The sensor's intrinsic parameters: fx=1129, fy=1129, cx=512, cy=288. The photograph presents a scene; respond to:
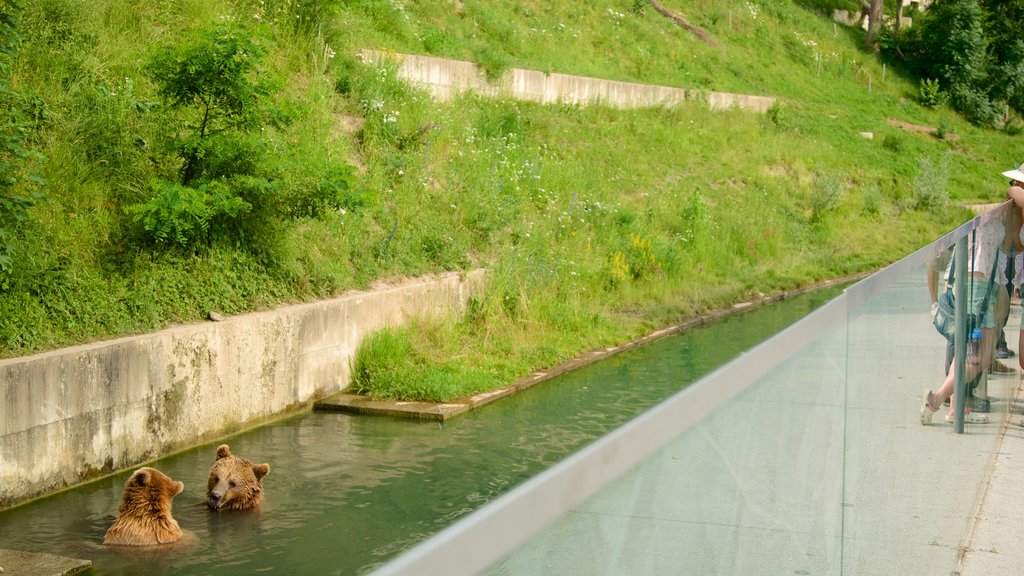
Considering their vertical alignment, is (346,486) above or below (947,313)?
below

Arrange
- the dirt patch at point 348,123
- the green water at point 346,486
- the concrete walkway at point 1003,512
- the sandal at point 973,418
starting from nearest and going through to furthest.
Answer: the concrete walkway at point 1003,512 < the sandal at point 973,418 < the green water at point 346,486 < the dirt patch at point 348,123

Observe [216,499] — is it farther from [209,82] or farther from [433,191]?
[433,191]

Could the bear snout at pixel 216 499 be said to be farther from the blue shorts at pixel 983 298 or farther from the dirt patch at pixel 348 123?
the dirt patch at pixel 348 123

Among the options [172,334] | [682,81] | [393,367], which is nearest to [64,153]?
[172,334]

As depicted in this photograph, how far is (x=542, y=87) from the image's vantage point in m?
Result: 22.5

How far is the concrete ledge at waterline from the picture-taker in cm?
646

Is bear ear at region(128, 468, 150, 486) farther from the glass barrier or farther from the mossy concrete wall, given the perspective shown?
the glass barrier

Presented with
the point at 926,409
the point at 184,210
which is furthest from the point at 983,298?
the point at 184,210

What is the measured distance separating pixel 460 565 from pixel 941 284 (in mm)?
4076

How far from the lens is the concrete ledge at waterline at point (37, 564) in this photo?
21.2 feet

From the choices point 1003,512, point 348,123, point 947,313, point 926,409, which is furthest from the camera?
point 348,123

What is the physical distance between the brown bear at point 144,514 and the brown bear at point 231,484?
1.74ft

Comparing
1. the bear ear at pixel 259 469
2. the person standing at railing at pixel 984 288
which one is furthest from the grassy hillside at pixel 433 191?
the person standing at railing at pixel 984 288

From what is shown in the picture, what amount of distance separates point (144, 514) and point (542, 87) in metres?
16.6
